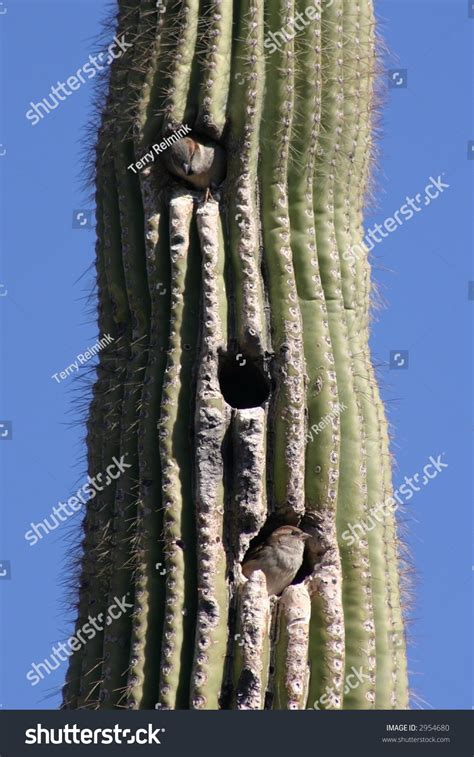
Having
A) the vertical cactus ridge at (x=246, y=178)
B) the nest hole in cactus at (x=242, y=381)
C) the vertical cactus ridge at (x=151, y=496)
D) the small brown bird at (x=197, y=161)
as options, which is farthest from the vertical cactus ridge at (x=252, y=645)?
the small brown bird at (x=197, y=161)

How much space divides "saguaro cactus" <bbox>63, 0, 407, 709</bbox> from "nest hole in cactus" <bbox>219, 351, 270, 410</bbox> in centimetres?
1

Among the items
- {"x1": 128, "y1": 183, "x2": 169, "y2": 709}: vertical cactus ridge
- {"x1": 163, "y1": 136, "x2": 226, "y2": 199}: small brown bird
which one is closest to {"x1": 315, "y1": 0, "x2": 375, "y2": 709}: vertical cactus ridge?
{"x1": 163, "y1": 136, "x2": 226, "y2": 199}: small brown bird

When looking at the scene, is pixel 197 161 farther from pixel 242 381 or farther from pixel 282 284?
pixel 242 381

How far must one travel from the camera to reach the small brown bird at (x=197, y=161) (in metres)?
9.90

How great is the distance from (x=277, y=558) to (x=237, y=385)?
33.4 inches

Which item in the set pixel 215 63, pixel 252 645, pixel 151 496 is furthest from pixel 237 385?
pixel 215 63

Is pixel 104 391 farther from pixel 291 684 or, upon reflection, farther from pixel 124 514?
pixel 291 684

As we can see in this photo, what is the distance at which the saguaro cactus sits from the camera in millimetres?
9258

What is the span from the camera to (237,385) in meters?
9.74

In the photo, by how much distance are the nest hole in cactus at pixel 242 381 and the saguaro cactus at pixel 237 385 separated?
0.01 meters

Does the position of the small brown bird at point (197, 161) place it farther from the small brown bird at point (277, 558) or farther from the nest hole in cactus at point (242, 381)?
the small brown bird at point (277, 558)

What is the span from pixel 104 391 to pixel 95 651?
126cm

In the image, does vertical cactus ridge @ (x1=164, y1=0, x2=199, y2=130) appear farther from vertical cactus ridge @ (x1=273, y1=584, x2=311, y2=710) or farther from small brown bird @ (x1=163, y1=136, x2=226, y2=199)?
vertical cactus ridge @ (x1=273, y1=584, x2=311, y2=710)

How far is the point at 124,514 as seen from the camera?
31.1ft
